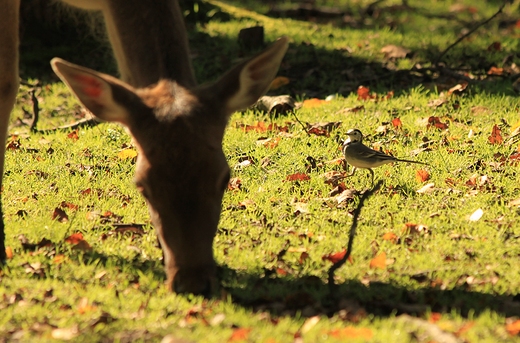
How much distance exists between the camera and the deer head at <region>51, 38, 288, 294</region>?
4535mm

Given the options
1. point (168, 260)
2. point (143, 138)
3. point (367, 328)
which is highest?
point (143, 138)

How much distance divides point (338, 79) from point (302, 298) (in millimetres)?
5709

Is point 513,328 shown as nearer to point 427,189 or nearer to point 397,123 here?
point 427,189

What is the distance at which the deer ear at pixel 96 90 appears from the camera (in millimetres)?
4723

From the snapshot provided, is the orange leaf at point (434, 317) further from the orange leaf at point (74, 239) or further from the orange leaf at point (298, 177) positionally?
the orange leaf at point (298, 177)

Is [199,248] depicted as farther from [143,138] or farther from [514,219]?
[514,219]

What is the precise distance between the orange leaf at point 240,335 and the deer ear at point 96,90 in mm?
1328

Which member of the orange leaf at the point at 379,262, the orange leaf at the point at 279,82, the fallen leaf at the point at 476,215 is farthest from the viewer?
the orange leaf at the point at 279,82

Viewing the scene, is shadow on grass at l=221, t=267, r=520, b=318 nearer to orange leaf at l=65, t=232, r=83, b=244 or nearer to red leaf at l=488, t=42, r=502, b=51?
orange leaf at l=65, t=232, r=83, b=244

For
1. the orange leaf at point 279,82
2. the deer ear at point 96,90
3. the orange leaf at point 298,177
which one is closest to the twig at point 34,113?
the orange leaf at point 279,82

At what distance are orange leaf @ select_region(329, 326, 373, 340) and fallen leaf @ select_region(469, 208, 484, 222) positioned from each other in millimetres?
2186

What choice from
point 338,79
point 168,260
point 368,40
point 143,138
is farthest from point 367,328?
point 368,40

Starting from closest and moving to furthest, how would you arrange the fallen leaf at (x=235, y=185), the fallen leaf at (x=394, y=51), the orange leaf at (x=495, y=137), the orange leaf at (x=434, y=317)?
1. the orange leaf at (x=434, y=317)
2. the fallen leaf at (x=235, y=185)
3. the orange leaf at (x=495, y=137)
4. the fallen leaf at (x=394, y=51)

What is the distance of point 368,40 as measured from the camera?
11.6m
